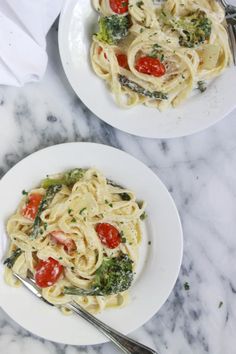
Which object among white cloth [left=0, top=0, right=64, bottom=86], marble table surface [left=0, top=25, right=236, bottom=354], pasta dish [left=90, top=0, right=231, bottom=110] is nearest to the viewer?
white cloth [left=0, top=0, right=64, bottom=86]

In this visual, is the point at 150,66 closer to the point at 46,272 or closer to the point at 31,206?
the point at 31,206

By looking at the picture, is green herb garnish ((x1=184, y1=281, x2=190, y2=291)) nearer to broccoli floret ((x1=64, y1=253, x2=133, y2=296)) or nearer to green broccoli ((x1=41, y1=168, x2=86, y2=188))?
broccoli floret ((x1=64, y1=253, x2=133, y2=296))

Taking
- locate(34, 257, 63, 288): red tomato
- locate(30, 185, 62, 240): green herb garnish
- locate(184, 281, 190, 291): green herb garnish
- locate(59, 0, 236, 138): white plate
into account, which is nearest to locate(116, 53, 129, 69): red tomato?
locate(59, 0, 236, 138): white plate

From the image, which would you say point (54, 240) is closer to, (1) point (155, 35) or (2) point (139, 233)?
(2) point (139, 233)

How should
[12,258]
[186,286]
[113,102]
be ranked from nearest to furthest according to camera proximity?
[12,258]
[113,102]
[186,286]

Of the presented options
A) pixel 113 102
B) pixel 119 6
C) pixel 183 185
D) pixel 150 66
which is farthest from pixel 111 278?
pixel 119 6

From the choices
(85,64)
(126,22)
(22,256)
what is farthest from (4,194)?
(126,22)
